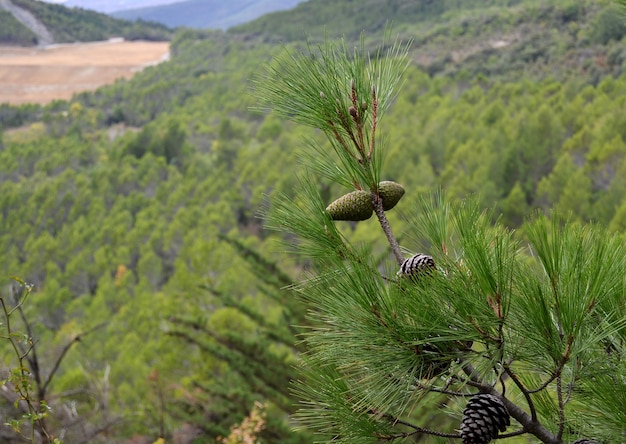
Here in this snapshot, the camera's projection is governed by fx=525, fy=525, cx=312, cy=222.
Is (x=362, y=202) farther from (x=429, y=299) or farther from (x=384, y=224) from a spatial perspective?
(x=429, y=299)

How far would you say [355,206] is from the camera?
953 millimetres

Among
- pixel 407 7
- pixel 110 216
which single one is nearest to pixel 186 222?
pixel 110 216

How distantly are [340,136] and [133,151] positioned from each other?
106ft

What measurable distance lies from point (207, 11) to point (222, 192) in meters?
67.3

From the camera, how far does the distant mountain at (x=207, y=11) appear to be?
254 ft

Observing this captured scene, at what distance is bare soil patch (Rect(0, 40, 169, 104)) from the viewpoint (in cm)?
2942

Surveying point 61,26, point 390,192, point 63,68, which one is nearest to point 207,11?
point 61,26

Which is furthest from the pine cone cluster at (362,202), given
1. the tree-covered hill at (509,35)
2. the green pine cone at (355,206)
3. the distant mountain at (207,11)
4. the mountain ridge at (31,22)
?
the distant mountain at (207,11)

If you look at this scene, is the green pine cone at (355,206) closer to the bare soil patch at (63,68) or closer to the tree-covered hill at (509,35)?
the tree-covered hill at (509,35)

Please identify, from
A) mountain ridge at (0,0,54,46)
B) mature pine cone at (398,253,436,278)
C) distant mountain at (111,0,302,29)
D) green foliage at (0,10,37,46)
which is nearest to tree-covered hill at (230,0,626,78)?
mature pine cone at (398,253,436,278)

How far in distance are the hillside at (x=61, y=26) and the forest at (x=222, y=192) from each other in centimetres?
120

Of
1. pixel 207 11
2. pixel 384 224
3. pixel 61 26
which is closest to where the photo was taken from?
pixel 384 224

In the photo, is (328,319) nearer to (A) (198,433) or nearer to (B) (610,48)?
(A) (198,433)

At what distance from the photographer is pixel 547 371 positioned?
2.88 ft
